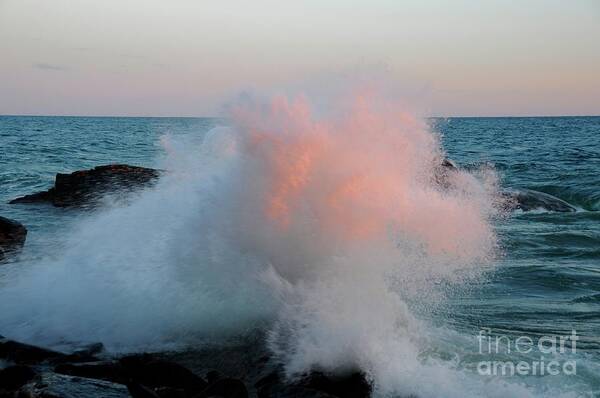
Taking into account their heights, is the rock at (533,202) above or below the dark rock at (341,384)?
above

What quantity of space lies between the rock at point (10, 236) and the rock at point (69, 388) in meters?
5.25

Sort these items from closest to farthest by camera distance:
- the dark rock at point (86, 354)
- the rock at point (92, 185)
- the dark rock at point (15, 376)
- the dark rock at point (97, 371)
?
the dark rock at point (15, 376), the dark rock at point (97, 371), the dark rock at point (86, 354), the rock at point (92, 185)

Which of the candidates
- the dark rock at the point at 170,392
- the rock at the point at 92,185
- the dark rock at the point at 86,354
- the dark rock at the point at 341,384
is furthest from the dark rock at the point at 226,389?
the rock at the point at 92,185

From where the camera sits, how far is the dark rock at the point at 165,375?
4.81m

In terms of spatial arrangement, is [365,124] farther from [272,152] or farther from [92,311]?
[92,311]

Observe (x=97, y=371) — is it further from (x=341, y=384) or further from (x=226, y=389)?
(x=341, y=384)

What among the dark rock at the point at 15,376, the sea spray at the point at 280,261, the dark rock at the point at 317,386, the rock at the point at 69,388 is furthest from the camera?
the sea spray at the point at 280,261

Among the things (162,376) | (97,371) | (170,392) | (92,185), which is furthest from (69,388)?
(92,185)

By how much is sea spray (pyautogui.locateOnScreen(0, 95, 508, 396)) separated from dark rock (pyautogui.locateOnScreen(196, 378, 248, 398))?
0.67 meters

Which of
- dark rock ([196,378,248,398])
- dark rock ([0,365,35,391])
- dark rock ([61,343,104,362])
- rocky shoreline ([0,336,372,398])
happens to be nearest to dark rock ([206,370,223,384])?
rocky shoreline ([0,336,372,398])

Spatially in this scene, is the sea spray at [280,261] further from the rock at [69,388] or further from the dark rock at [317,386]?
the rock at [69,388]

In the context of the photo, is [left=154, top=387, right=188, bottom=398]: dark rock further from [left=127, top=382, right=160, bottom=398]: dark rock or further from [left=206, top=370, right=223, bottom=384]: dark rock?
[left=206, top=370, right=223, bottom=384]: dark rock

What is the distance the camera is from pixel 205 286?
6.57 metres

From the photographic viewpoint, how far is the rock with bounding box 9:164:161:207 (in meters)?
13.9
